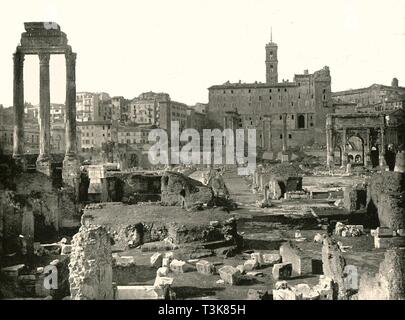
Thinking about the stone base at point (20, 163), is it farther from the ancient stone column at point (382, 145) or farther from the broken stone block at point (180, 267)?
the ancient stone column at point (382, 145)

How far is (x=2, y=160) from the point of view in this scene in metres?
18.7

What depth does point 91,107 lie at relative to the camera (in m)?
87.1

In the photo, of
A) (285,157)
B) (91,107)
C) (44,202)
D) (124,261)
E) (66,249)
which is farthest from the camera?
(91,107)

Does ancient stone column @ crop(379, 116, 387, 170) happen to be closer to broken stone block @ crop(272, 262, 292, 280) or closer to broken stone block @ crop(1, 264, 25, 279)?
broken stone block @ crop(272, 262, 292, 280)

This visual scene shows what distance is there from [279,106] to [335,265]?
69.5 m

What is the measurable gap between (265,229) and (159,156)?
49321mm

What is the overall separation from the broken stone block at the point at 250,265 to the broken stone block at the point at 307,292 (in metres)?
1.93

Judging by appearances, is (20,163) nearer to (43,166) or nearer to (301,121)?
(43,166)

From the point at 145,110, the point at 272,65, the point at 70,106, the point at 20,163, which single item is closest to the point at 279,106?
the point at 272,65

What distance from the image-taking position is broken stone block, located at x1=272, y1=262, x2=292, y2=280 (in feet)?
37.8

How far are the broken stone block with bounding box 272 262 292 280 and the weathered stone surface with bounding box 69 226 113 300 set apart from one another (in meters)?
4.24

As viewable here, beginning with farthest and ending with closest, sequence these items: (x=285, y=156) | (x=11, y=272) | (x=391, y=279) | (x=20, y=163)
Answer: (x=285, y=156) < (x=20, y=163) < (x=11, y=272) < (x=391, y=279)
